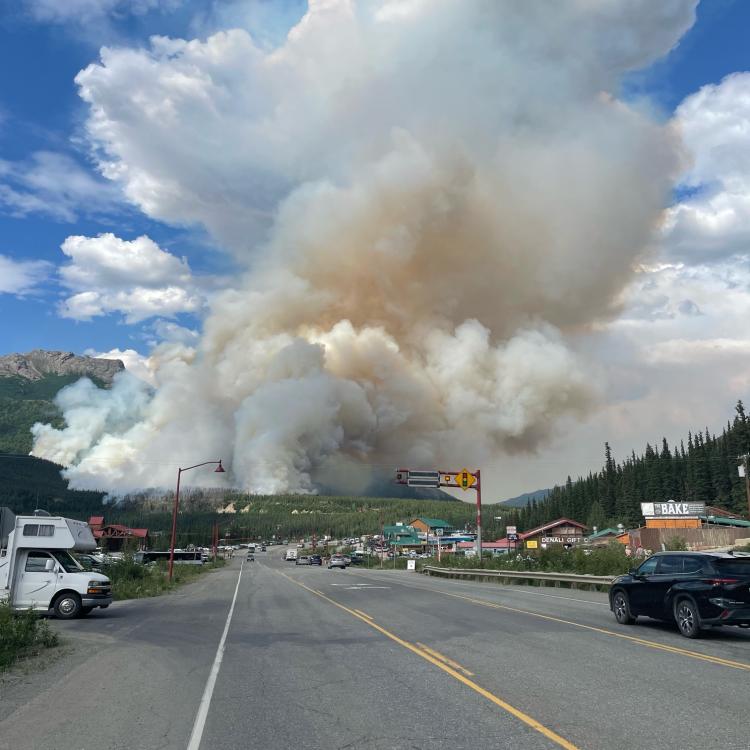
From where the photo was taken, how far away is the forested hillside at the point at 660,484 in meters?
113

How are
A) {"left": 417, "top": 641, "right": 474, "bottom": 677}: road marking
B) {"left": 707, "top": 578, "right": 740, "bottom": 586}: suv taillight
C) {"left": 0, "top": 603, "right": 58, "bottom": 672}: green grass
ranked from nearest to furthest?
{"left": 417, "top": 641, "right": 474, "bottom": 677}: road marking < {"left": 0, "top": 603, "right": 58, "bottom": 672}: green grass < {"left": 707, "top": 578, "right": 740, "bottom": 586}: suv taillight

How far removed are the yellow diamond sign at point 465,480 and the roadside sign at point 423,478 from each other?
1.82m

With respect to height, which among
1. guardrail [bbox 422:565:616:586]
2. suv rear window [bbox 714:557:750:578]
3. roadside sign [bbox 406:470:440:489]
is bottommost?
guardrail [bbox 422:565:616:586]

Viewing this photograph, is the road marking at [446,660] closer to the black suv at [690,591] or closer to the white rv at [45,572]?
the black suv at [690,591]

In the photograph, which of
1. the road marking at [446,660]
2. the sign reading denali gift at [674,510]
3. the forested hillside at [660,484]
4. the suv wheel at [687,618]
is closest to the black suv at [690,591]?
the suv wheel at [687,618]

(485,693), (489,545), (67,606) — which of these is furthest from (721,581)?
(489,545)

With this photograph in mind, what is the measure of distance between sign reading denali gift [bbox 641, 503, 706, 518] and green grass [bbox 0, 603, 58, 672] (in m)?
74.4

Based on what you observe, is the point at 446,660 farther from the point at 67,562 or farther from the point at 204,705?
the point at 67,562

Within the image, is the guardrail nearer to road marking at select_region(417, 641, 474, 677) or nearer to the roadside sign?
the roadside sign

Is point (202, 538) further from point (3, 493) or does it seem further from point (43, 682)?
point (43, 682)

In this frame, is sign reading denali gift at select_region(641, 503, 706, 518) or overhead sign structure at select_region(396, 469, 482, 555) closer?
overhead sign structure at select_region(396, 469, 482, 555)

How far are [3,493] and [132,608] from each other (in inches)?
7520

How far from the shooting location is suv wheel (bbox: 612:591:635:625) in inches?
611

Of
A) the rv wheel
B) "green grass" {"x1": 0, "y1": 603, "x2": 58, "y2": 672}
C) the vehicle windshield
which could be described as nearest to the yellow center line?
"green grass" {"x1": 0, "y1": 603, "x2": 58, "y2": 672}
